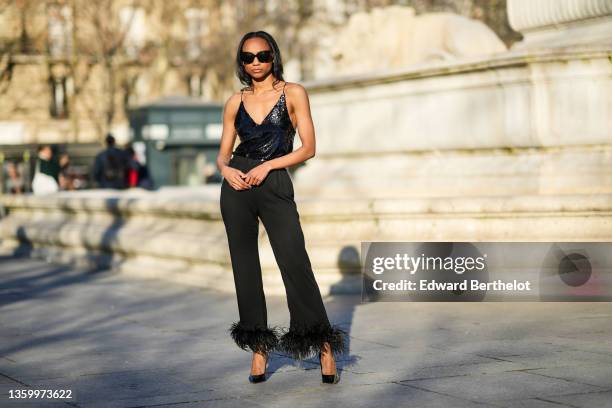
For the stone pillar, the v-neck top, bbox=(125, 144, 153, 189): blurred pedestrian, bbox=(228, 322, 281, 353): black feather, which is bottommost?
bbox=(125, 144, 153, 189): blurred pedestrian

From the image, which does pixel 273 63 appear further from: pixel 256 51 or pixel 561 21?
pixel 561 21

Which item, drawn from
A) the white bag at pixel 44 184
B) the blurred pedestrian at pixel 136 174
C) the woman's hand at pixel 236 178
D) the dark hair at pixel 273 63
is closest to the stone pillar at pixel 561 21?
the dark hair at pixel 273 63

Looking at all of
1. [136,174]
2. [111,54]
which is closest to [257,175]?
[136,174]

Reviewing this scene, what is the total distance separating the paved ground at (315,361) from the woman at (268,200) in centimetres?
→ 23

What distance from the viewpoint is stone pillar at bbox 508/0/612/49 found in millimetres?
12898

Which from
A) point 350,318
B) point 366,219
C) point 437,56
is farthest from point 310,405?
point 437,56

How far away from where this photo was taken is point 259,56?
678cm

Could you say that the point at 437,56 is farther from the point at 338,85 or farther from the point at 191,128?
the point at 191,128

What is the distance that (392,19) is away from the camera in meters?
16.5

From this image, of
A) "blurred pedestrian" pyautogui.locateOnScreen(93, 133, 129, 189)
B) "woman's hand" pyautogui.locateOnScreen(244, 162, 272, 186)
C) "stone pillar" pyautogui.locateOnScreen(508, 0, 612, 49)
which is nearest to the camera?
"woman's hand" pyautogui.locateOnScreen(244, 162, 272, 186)

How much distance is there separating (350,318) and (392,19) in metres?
7.57

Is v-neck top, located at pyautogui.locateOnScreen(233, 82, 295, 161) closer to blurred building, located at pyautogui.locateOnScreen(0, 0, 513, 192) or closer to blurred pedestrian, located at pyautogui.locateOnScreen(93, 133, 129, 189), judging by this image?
blurred pedestrian, located at pyautogui.locateOnScreen(93, 133, 129, 189)

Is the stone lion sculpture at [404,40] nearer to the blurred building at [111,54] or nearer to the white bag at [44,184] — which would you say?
the white bag at [44,184]

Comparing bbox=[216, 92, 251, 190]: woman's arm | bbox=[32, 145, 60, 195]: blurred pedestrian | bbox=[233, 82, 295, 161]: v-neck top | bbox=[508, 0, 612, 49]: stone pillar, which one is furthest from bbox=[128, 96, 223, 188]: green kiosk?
bbox=[233, 82, 295, 161]: v-neck top
